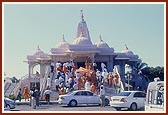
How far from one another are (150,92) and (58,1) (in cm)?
403

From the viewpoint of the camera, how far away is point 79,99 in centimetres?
1545

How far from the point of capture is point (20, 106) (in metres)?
15.4

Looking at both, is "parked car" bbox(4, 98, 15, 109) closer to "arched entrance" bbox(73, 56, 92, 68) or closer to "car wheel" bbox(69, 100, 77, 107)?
"car wheel" bbox(69, 100, 77, 107)

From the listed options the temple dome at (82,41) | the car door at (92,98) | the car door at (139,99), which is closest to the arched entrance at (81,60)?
the temple dome at (82,41)

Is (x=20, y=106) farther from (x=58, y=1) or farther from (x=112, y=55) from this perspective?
(x=112, y=55)

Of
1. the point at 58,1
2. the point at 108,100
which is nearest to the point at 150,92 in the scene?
the point at 108,100

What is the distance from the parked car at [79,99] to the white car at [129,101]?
4.12 feet

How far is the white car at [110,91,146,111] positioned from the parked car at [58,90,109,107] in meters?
1.26

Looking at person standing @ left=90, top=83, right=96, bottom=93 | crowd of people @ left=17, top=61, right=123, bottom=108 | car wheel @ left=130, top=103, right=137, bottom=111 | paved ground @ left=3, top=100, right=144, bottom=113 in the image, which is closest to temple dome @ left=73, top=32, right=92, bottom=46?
crowd of people @ left=17, top=61, right=123, bottom=108

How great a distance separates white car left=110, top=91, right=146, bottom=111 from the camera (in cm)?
1414

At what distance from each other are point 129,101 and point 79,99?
205 centimetres

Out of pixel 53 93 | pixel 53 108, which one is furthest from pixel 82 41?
pixel 53 108

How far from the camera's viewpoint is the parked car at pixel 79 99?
15391mm

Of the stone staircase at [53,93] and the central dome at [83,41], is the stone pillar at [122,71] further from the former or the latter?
the stone staircase at [53,93]
